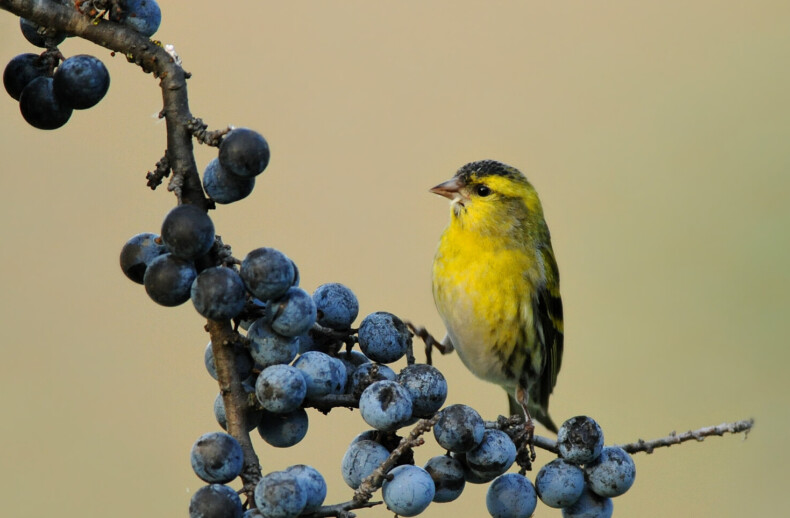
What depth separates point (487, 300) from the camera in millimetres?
4922

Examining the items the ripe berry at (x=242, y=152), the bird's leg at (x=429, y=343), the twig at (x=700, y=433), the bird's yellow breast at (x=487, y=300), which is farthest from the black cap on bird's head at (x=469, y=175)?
the ripe berry at (x=242, y=152)

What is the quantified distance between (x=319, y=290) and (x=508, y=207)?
257 cm

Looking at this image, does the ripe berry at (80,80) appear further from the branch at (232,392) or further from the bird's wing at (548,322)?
the bird's wing at (548,322)

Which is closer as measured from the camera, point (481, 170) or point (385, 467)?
point (385, 467)

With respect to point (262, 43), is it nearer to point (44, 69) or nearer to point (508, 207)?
point (508, 207)

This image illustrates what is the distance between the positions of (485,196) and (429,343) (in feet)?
3.27

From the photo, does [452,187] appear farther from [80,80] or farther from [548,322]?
[80,80]

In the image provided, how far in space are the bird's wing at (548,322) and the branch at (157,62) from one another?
3197 millimetres

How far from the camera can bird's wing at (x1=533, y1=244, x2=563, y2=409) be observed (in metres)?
5.11

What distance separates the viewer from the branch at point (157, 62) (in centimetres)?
210

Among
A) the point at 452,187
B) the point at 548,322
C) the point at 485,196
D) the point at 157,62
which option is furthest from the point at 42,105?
the point at 548,322

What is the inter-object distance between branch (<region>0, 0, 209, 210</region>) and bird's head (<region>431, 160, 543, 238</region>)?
283cm

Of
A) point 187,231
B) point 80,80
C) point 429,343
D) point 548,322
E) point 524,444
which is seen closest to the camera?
point 187,231

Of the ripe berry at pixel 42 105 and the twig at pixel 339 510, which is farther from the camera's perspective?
the ripe berry at pixel 42 105
